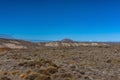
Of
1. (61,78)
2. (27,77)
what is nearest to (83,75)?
(61,78)

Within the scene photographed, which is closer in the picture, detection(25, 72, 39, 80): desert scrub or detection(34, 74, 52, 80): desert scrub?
detection(34, 74, 52, 80): desert scrub

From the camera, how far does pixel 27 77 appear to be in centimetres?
2281

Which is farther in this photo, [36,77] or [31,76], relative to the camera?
[31,76]

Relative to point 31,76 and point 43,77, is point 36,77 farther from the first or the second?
point 43,77

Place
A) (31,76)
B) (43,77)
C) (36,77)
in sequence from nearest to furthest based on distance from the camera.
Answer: (43,77), (36,77), (31,76)

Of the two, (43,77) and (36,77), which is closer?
(43,77)

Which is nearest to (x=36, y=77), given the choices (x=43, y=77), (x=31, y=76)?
(x=31, y=76)

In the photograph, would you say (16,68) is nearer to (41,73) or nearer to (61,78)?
(41,73)

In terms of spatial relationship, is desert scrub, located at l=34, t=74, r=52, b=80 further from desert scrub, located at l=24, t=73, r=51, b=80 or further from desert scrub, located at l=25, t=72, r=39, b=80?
desert scrub, located at l=25, t=72, r=39, b=80

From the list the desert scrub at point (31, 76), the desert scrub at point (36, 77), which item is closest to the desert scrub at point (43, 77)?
the desert scrub at point (36, 77)

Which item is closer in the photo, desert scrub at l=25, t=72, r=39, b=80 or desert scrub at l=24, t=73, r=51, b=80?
desert scrub at l=24, t=73, r=51, b=80

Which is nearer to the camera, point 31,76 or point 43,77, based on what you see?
point 43,77

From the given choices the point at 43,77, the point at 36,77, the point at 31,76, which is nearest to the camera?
the point at 43,77

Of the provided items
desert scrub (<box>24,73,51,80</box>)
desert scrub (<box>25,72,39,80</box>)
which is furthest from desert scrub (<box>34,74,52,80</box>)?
desert scrub (<box>25,72,39,80</box>)
